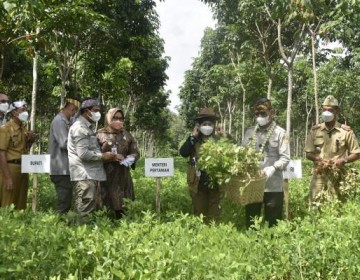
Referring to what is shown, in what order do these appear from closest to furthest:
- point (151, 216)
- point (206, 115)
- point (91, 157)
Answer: point (151, 216) → point (91, 157) → point (206, 115)

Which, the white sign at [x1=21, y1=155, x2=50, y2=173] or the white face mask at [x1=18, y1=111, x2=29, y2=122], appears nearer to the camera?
the white sign at [x1=21, y1=155, x2=50, y2=173]

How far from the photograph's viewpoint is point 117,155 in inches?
215

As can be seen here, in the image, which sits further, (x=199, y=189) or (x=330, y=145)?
(x=330, y=145)

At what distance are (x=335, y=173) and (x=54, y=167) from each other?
11.2 feet

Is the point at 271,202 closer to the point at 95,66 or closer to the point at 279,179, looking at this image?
the point at 279,179

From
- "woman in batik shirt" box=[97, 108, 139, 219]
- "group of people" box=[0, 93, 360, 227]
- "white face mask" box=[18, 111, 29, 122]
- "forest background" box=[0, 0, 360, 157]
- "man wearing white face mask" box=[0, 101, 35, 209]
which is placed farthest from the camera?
"forest background" box=[0, 0, 360, 157]

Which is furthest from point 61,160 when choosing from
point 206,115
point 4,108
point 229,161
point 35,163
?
point 229,161

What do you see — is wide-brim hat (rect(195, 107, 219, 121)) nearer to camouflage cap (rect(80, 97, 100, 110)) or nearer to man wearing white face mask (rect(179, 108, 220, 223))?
man wearing white face mask (rect(179, 108, 220, 223))

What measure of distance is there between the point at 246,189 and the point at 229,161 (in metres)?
0.32

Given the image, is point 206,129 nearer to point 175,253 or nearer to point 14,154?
point 14,154

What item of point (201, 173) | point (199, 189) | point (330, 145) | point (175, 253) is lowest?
point (175, 253)

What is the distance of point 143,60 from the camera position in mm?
19938

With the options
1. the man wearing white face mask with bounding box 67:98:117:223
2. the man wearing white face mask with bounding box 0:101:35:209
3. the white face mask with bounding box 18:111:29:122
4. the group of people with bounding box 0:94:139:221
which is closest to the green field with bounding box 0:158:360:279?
the man wearing white face mask with bounding box 67:98:117:223

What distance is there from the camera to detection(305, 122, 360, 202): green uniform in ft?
18.8
